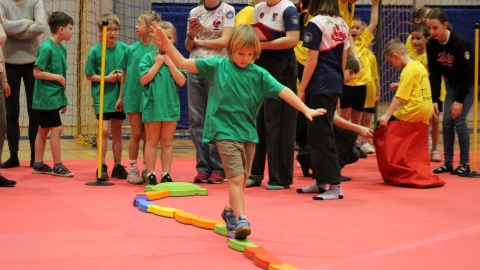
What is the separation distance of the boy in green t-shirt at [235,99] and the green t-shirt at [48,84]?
2790 mm

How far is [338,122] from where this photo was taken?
6.31 meters

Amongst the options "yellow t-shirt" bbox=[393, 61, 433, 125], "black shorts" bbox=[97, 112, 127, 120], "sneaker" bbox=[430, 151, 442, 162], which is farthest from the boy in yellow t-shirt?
"black shorts" bbox=[97, 112, 127, 120]

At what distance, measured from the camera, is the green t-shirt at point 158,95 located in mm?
6348

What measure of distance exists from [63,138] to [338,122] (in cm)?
547

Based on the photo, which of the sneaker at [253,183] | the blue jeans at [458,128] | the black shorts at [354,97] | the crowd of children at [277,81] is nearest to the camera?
the crowd of children at [277,81]

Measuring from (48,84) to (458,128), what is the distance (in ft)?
13.2

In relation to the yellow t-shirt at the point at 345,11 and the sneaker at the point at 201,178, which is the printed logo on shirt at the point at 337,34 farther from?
the sneaker at the point at 201,178

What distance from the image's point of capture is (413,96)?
6695 mm

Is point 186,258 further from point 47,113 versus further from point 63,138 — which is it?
point 63,138

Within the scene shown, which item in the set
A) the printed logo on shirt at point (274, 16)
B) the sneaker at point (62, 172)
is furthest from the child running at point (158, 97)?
the sneaker at point (62, 172)

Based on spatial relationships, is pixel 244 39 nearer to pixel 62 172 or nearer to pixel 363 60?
pixel 62 172

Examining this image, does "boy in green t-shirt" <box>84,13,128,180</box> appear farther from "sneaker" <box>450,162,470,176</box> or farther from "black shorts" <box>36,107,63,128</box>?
"sneaker" <box>450,162,470,176</box>

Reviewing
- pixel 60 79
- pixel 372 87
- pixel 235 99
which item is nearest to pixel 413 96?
pixel 372 87

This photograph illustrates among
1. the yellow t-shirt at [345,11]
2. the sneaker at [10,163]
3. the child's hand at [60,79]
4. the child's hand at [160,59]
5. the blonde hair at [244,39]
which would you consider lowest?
the sneaker at [10,163]
